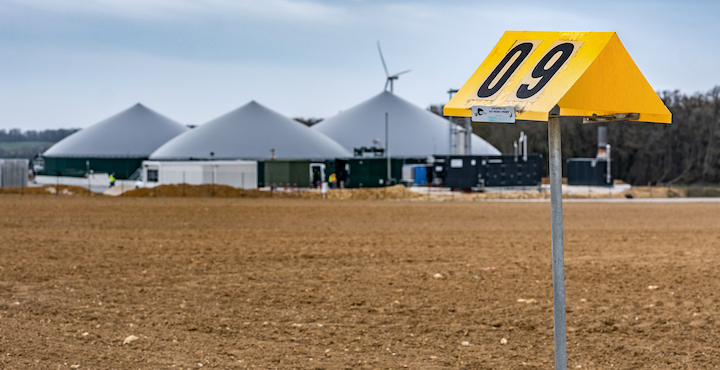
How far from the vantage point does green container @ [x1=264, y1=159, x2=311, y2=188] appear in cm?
5256

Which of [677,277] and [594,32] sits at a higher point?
[594,32]

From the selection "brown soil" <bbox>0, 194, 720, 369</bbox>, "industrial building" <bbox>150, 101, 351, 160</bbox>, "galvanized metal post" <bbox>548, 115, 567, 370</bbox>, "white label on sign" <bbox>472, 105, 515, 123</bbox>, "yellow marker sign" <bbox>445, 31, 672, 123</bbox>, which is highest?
→ "industrial building" <bbox>150, 101, 351, 160</bbox>

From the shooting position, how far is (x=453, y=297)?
11.4m

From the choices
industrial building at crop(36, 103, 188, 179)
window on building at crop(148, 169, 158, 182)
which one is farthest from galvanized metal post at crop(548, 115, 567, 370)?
industrial building at crop(36, 103, 188, 179)

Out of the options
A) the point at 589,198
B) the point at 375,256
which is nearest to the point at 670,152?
the point at 589,198

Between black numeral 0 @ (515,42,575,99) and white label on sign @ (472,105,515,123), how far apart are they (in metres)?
0.24

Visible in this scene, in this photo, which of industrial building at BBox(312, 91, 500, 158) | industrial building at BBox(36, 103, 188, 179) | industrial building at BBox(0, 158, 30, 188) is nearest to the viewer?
industrial building at BBox(0, 158, 30, 188)

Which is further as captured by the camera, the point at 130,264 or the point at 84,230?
the point at 84,230

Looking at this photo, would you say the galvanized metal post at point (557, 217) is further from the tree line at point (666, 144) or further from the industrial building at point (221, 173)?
the tree line at point (666, 144)

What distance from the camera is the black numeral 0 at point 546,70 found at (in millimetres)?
4356

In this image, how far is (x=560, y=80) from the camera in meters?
4.31

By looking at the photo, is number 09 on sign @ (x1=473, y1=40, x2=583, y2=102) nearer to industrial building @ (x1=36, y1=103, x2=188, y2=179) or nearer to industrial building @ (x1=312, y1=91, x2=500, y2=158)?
industrial building @ (x1=312, y1=91, x2=500, y2=158)

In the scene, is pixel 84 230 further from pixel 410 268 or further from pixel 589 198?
pixel 589 198

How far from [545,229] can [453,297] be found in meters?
12.8
